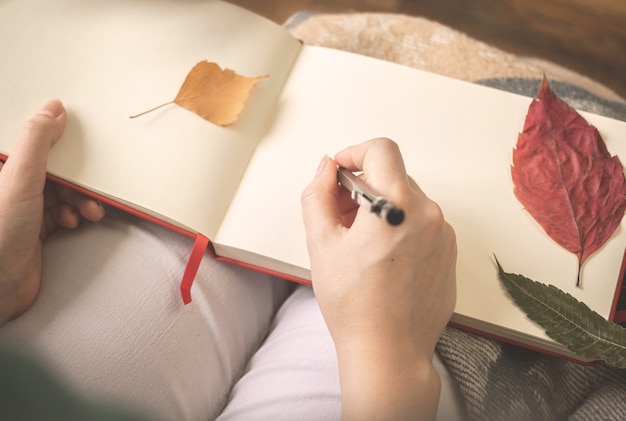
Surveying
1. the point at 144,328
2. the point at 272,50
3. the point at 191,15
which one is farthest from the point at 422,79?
the point at 144,328

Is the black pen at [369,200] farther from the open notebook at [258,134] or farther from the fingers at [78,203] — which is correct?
the fingers at [78,203]

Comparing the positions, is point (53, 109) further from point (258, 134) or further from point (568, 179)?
point (568, 179)

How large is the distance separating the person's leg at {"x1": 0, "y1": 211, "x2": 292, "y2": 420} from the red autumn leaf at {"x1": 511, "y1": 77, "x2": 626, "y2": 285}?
13.4 inches

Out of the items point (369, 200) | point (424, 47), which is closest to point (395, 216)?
point (369, 200)

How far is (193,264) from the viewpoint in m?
0.54

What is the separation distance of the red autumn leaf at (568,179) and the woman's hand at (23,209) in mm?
494

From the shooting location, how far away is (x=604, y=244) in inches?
21.0

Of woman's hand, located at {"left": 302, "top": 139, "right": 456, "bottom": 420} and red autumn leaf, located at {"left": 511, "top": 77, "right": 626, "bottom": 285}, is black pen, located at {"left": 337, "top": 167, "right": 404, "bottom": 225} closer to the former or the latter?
woman's hand, located at {"left": 302, "top": 139, "right": 456, "bottom": 420}

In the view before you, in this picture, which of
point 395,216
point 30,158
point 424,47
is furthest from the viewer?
point 424,47

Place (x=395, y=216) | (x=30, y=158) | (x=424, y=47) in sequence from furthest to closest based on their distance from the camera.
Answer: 1. (x=424, y=47)
2. (x=30, y=158)
3. (x=395, y=216)

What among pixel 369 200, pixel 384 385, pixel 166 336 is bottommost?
pixel 166 336

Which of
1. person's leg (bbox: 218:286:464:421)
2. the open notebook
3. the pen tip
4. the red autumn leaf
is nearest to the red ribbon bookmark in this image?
the open notebook

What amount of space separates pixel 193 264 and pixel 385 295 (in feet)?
0.71

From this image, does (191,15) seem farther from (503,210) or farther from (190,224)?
(503,210)
